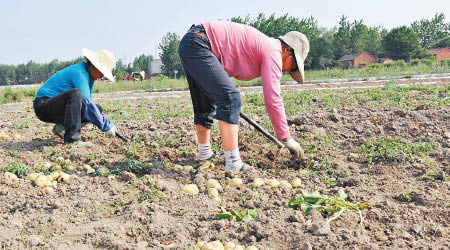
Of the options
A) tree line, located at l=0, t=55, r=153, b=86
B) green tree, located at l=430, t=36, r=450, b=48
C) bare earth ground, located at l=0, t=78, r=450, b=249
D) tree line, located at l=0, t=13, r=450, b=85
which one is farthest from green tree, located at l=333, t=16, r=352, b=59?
bare earth ground, located at l=0, t=78, r=450, b=249

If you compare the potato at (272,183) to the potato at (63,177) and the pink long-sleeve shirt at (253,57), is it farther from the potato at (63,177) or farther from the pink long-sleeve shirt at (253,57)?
the potato at (63,177)

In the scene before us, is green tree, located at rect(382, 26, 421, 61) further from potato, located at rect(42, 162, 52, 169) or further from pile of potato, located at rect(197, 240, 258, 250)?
pile of potato, located at rect(197, 240, 258, 250)

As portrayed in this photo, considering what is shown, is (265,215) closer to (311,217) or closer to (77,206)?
(311,217)

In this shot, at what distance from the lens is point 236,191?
2.99m

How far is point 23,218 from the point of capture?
260cm

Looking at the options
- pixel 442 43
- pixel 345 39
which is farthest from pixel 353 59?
pixel 442 43

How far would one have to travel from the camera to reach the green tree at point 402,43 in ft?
149

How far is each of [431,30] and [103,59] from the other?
213ft

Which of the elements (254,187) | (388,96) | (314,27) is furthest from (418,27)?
(254,187)

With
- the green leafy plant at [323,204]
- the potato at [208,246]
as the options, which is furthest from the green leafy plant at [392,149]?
the potato at [208,246]

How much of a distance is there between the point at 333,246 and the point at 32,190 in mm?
2428

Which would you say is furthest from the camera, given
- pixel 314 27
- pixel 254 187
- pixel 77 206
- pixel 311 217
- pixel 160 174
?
pixel 314 27

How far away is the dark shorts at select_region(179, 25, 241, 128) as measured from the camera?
3.25 meters

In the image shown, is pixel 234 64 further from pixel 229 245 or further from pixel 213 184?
pixel 229 245
